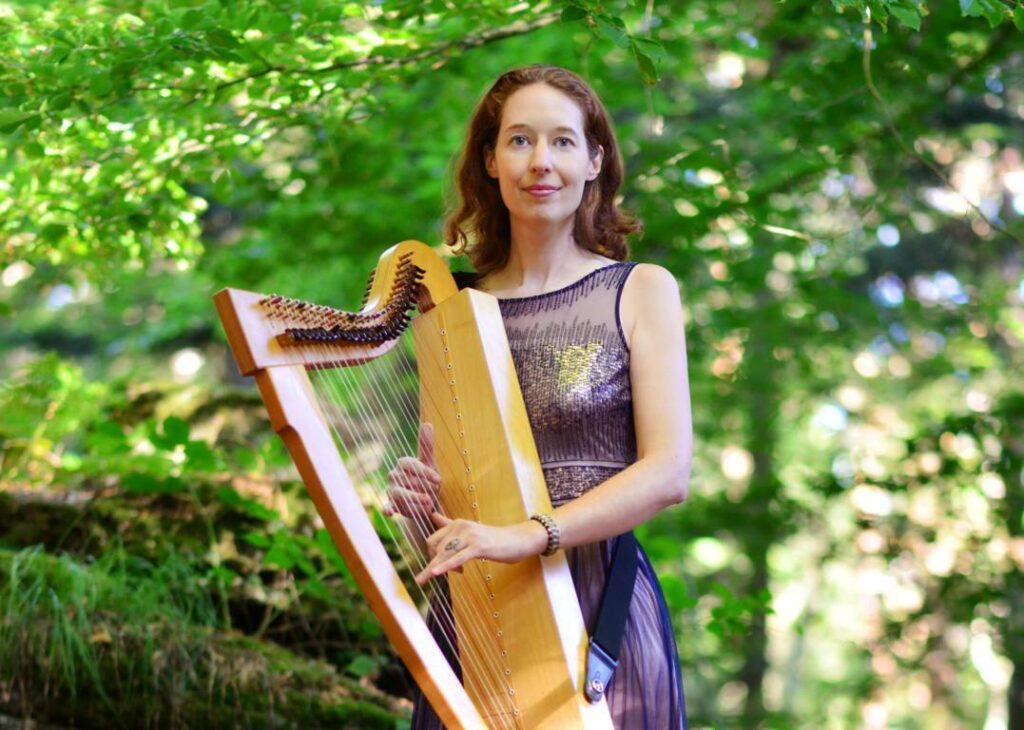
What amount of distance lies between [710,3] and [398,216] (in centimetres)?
187

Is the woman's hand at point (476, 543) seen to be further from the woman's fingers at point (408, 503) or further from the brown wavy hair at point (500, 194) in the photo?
the brown wavy hair at point (500, 194)

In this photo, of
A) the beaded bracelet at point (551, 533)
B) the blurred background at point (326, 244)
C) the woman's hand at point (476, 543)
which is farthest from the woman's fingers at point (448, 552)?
the blurred background at point (326, 244)

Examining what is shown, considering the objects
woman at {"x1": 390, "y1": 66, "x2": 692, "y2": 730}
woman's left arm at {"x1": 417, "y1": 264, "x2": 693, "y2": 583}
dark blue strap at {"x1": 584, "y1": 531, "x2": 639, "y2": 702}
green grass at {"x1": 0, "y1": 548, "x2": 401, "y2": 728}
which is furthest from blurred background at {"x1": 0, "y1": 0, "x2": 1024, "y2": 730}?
dark blue strap at {"x1": 584, "y1": 531, "x2": 639, "y2": 702}

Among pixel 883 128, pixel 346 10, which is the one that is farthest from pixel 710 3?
pixel 346 10

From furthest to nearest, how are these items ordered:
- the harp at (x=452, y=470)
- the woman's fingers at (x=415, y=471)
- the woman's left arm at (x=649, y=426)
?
the woman's fingers at (x=415, y=471) < the woman's left arm at (x=649, y=426) < the harp at (x=452, y=470)

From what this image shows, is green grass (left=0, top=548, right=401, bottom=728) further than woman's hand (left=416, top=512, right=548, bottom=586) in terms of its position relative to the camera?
Yes

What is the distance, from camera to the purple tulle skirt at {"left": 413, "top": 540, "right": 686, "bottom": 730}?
6.51 ft

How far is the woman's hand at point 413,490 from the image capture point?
200 cm

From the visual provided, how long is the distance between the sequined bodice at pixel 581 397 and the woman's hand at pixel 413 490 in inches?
8.1

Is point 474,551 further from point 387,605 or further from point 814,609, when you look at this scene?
point 814,609

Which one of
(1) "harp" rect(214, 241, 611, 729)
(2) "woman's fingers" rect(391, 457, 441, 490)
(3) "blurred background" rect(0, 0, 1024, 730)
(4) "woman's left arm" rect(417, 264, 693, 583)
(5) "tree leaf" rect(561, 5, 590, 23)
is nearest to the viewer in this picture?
(1) "harp" rect(214, 241, 611, 729)

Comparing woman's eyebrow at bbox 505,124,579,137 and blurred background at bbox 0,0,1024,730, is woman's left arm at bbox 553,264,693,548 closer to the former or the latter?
woman's eyebrow at bbox 505,124,579,137

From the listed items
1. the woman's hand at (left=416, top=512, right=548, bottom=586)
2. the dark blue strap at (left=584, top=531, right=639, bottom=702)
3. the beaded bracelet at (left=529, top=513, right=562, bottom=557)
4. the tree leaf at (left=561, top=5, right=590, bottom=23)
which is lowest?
the dark blue strap at (left=584, top=531, right=639, bottom=702)

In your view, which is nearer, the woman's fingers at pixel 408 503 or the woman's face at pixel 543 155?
the woman's fingers at pixel 408 503
